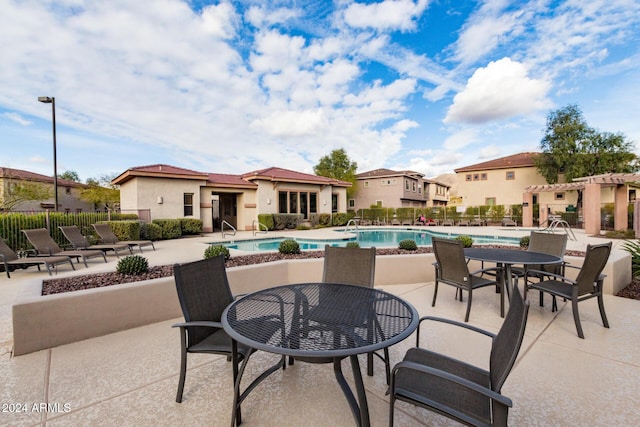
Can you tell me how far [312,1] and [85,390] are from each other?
12.4 m

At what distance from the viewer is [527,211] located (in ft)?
60.7

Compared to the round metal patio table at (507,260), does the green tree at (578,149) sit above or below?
above

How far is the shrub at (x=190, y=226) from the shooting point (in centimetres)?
1370

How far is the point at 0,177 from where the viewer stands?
62.9 feet

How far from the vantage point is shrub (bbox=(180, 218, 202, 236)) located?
44.9ft

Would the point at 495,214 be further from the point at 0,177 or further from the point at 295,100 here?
the point at 0,177

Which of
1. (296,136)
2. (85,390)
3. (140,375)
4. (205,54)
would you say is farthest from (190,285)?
(296,136)

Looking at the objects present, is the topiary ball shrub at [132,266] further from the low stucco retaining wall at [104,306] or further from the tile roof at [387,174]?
the tile roof at [387,174]

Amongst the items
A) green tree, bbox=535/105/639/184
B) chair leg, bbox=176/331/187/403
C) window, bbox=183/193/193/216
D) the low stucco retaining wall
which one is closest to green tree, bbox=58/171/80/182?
window, bbox=183/193/193/216

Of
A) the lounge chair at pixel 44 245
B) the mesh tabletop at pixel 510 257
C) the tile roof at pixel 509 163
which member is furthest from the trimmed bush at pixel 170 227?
the tile roof at pixel 509 163

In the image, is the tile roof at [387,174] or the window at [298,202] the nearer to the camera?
the window at [298,202]

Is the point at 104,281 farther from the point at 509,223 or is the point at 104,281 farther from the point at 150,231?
the point at 509,223

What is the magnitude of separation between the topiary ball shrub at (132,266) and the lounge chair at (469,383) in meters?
4.16

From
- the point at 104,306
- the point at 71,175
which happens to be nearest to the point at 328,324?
the point at 104,306
